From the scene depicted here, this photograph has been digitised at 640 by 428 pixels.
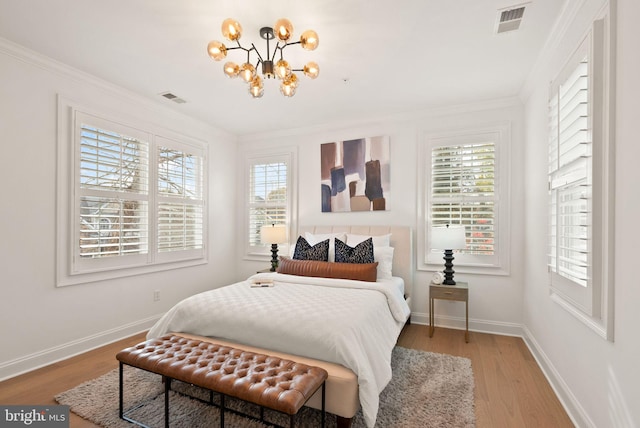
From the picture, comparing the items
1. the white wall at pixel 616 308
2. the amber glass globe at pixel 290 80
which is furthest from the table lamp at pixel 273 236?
the white wall at pixel 616 308

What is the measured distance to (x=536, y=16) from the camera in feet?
6.99

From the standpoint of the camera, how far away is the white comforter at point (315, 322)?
6.14 feet

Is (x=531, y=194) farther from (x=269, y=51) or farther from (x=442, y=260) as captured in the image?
(x=269, y=51)

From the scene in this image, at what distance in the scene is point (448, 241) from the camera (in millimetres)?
3373

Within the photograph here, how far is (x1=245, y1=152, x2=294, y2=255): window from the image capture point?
4.70 m

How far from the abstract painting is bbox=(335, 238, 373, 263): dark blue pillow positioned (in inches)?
31.1

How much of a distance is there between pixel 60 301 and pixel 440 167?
4195 mm

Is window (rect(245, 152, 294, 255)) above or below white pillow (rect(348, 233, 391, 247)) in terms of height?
above

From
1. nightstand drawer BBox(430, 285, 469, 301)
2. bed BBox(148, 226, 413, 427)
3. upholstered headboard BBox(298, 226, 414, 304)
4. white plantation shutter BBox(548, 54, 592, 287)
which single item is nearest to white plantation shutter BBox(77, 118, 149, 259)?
bed BBox(148, 226, 413, 427)

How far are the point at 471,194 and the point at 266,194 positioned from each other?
2882 mm

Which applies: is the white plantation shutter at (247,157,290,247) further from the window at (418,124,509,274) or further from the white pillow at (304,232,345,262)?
the window at (418,124,509,274)

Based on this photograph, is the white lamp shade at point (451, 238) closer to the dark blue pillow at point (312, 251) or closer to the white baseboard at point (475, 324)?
the white baseboard at point (475, 324)

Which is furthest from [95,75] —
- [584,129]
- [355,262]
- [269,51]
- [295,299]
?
[584,129]

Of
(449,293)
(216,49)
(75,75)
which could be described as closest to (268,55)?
(216,49)
